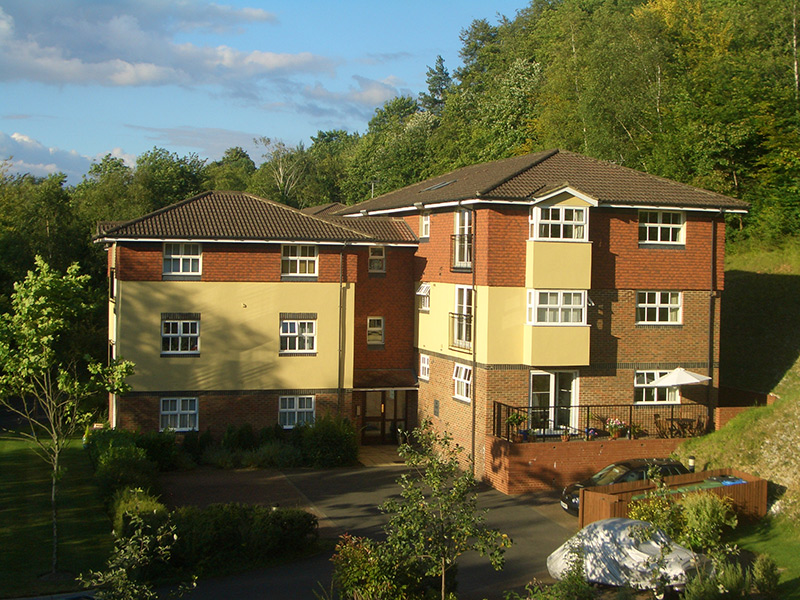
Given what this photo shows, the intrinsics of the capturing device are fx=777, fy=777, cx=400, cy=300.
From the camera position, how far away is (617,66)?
4269 centimetres

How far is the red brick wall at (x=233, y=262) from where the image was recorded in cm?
2564

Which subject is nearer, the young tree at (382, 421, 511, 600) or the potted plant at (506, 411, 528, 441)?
the young tree at (382, 421, 511, 600)

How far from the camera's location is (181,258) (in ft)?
86.1

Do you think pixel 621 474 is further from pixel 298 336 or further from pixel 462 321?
pixel 298 336

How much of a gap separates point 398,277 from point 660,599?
18.1 m

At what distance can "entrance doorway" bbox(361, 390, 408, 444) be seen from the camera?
29969mm

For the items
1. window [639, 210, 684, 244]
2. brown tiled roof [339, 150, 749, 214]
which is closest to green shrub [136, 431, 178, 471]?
Result: brown tiled roof [339, 150, 749, 214]

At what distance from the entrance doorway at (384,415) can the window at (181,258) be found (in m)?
8.25

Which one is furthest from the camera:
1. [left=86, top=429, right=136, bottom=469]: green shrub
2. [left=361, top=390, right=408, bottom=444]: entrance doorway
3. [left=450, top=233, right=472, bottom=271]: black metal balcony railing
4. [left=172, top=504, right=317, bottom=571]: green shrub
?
[left=361, top=390, right=408, bottom=444]: entrance doorway

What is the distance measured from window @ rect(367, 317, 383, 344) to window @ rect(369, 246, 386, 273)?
1.86 m

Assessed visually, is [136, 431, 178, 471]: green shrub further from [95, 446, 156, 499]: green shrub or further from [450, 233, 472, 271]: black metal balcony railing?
[450, 233, 472, 271]: black metal balcony railing

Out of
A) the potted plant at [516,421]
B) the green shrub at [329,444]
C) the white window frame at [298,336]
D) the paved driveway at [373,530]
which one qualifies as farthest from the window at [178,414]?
the potted plant at [516,421]

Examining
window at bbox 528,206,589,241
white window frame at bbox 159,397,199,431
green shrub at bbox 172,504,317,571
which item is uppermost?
window at bbox 528,206,589,241

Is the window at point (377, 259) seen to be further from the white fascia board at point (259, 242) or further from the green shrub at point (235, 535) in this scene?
the green shrub at point (235, 535)
